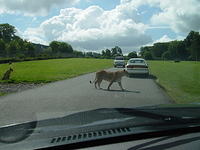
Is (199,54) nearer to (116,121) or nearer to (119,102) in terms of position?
(119,102)

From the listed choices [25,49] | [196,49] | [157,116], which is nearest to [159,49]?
[196,49]

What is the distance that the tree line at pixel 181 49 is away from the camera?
3957 inches

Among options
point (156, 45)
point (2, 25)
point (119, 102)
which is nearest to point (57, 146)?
point (119, 102)

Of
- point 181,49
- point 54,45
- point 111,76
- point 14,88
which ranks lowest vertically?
point 14,88

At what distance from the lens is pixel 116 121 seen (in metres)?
3.17

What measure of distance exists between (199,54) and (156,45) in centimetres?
6319

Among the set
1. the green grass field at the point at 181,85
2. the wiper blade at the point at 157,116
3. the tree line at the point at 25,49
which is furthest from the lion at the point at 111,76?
the tree line at the point at 25,49

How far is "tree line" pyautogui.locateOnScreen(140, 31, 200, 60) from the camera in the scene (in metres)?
100

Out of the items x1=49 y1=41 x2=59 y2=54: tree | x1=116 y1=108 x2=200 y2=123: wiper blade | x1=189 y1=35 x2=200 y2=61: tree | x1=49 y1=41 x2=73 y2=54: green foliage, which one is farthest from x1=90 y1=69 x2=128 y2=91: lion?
x1=49 y1=41 x2=59 y2=54: tree

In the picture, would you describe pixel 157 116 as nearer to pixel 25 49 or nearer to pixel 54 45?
pixel 25 49

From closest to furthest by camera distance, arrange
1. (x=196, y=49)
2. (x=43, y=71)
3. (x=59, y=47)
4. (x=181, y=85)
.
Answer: (x=181, y=85)
(x=43, y=71)
(x=196, y=49)
(x=59, y=47)

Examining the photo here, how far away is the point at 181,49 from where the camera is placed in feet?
415

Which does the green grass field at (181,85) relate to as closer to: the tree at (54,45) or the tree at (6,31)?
the tree at (6,31)

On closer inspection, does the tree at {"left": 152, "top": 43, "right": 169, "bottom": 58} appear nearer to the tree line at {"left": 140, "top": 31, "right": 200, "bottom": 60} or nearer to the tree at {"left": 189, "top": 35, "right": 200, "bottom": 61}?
the tree line at {"left": 140, "top": 31, "right": 200, "bottom": 60}
